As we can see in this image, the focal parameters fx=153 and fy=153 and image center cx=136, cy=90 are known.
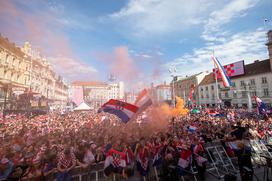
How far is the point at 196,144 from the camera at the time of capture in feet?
22.6

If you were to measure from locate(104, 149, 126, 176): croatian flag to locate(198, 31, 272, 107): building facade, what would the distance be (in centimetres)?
3249

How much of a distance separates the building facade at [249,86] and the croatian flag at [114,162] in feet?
107

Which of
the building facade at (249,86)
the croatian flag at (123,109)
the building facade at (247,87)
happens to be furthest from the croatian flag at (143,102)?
the building facade at (247,87)

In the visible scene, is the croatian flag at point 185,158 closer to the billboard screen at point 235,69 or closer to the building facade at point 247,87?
the building facade at point 247,87

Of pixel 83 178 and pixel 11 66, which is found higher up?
pixel 11 66

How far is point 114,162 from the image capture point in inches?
226

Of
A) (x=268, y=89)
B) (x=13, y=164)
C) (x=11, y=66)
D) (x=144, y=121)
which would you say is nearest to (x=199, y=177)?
(x=13, y=164)

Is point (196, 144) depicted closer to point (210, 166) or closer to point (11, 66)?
point (210, 166)

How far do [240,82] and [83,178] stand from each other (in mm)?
53213

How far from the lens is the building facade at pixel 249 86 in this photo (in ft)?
128

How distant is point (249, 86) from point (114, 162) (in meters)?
50.0

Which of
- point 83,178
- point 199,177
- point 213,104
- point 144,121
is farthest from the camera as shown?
point 213,104

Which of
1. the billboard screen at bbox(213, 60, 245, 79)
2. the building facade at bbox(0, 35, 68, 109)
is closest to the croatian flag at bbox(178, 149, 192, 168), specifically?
the building facade at bbox(0, 35, 68, 109)

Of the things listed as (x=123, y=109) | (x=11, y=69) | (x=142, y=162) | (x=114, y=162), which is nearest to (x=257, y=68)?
(x=123, y=109)
